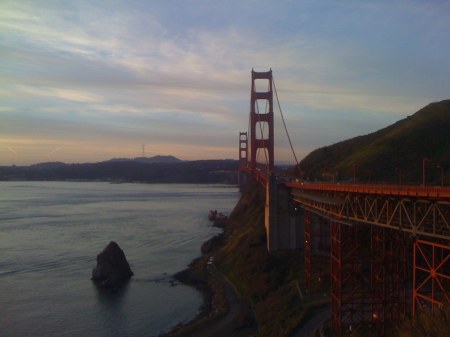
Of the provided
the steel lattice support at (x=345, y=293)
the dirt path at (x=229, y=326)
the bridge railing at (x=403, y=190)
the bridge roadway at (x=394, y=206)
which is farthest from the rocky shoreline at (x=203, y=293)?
the bridge railing at (x=403, y=190)

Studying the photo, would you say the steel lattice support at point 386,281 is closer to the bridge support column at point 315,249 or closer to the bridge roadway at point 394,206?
the bridge roadway at point 394,206

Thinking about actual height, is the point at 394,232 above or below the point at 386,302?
above

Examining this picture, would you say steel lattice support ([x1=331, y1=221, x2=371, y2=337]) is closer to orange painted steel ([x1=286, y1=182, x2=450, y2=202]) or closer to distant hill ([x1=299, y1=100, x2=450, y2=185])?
orange painted steel ([x1=286, y1=182, x2=450, y2=202])

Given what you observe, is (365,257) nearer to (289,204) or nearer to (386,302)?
(386,302)

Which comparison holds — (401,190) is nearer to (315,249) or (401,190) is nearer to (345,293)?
(345,293)

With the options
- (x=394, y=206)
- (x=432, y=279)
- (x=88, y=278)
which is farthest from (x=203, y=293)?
(x=432, y=279)

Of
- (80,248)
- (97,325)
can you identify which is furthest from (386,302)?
(80,248)
